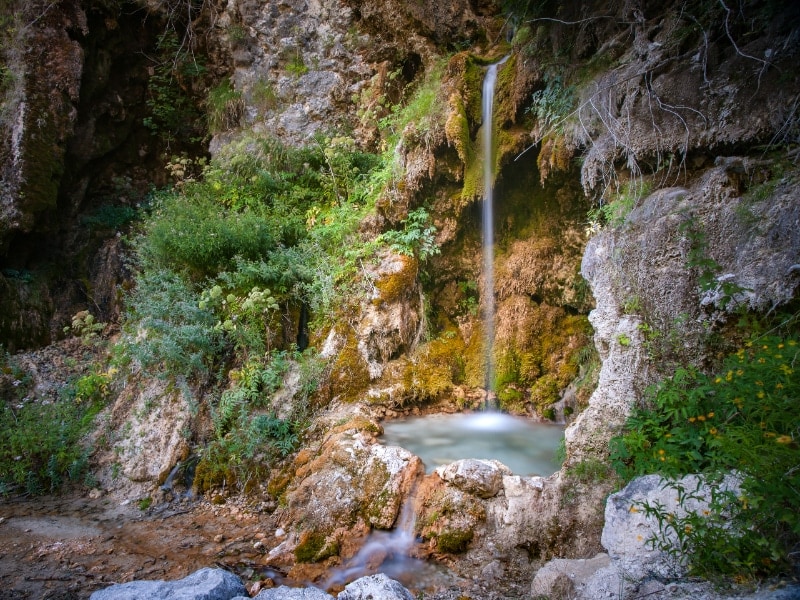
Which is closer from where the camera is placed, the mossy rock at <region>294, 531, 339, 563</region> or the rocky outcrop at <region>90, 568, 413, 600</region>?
the rocky outcrop at <region>90, 568, 413, 600</region>

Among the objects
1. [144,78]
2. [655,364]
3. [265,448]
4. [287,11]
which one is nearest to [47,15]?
[144,78]

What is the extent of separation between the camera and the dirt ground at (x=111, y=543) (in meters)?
3.60

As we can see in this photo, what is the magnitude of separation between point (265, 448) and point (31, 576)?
7.27ft

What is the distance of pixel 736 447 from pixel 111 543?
530 cm

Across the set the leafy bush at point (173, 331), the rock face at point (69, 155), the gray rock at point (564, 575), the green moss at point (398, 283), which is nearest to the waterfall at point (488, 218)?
the green moss at point (398, 283)

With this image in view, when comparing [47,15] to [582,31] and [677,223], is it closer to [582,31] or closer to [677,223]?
[582,31]

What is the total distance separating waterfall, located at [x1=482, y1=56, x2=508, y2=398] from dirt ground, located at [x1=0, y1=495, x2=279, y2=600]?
12.4ft

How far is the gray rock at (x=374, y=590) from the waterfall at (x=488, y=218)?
12.6 ft

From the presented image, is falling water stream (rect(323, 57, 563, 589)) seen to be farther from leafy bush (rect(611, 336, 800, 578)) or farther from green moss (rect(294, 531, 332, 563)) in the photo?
leafy bush (rect(611, 336, 800, 578))

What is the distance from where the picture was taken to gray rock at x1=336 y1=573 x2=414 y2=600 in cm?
265

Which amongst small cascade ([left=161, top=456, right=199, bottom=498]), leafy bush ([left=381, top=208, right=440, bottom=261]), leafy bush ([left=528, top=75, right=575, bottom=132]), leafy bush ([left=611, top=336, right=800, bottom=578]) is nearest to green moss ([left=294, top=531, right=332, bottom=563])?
small cascade ([left=161, top=456, right=199, bottom=498])

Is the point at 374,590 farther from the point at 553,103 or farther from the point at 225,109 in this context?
the point at 225,109

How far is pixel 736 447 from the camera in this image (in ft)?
7.91

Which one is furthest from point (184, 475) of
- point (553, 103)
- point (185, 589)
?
point (553, 103)
